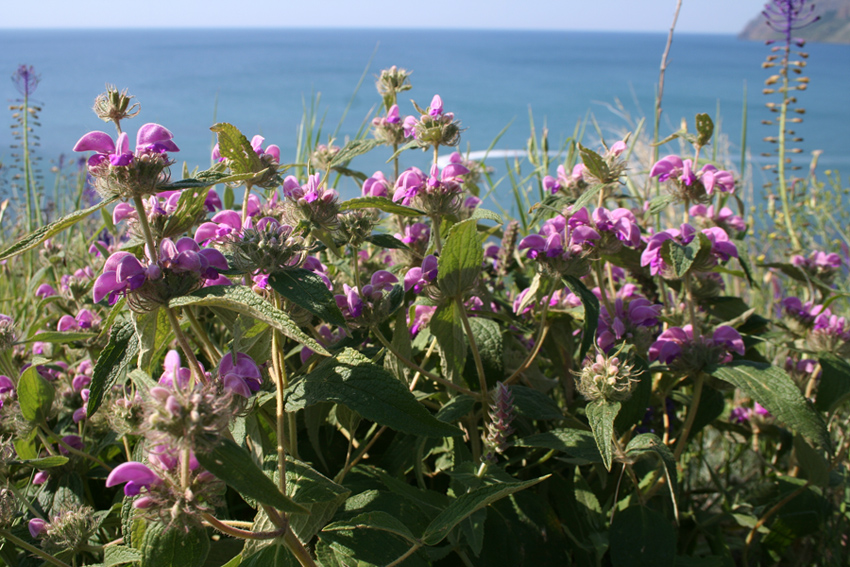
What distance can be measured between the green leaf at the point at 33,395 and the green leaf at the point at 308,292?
2.02ft

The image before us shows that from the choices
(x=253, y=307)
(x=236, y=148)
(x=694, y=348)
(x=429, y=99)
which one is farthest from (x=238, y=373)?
(x=429, y=99)

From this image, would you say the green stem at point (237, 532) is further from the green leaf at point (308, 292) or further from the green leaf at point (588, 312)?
the green leaf at point (588, 312)

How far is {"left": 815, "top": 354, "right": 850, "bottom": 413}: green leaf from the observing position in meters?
1.46

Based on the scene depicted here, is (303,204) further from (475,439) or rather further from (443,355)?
(475,439)

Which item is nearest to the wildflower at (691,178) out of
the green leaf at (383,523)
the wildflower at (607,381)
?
the wildflower at (607,381)

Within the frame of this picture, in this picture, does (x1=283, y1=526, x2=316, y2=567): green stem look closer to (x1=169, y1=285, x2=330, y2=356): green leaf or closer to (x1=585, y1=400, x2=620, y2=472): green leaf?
(x1=169, y1=285, x2=330, y2=356): green leaf

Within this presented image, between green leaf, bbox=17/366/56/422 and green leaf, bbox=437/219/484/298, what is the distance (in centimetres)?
83

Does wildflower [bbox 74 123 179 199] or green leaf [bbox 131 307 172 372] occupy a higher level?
wildflower [bbox 74 123 179 199]

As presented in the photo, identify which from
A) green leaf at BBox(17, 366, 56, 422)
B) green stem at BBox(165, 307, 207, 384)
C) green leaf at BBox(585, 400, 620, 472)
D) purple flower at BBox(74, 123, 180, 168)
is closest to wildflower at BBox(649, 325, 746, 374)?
green leaf at BBox(585, 400, 620, 472)

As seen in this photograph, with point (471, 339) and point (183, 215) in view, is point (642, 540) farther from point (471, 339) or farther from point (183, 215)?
point (183, 215)

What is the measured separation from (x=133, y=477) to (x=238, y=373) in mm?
222

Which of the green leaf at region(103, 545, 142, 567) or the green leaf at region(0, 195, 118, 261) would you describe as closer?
the green leaf at region(0, 195, 118, 261)

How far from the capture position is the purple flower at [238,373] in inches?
32.8

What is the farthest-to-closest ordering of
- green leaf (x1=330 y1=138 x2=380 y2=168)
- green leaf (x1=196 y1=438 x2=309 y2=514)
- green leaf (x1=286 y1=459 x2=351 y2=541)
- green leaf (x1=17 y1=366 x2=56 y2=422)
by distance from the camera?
green leaf (x1=330 y1=138 x2=380 y2=168), green leaf (x1=17 y1=366 x2=56 y2=422), green leaf (x1=286 y1=459 x2=351 y2=541), green leaf (x1=196 y1=438 x2=309 y2=514)
